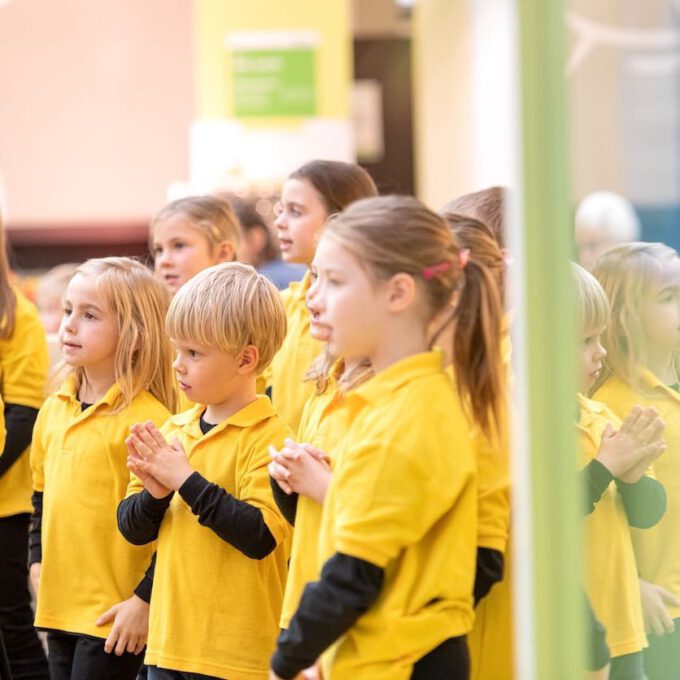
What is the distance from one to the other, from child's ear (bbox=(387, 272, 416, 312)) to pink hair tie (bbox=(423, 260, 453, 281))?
3 cm

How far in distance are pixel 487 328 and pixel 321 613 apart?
1.65 ft

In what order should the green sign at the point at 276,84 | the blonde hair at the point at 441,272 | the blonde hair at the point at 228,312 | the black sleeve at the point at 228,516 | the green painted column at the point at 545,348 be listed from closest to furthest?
1. the green painted column at the point at 545,348
2. the blonde hair at the point at 441,272
3. the black sleeve at the point at 228,516
4. the blonde hair at the point at 228,312
5. the green sign at the point at 276,84

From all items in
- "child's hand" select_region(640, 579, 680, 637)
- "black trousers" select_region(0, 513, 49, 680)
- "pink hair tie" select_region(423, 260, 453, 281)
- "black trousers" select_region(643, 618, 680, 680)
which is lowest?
"black trousers" select_region(0, 513, 49, 680)

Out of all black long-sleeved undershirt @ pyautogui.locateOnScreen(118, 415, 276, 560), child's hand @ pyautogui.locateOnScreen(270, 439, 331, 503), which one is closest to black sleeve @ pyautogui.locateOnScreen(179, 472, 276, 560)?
black long-sleeved undershirt @ pyautogui.locateOnScreen(118, 415, 276, 560)

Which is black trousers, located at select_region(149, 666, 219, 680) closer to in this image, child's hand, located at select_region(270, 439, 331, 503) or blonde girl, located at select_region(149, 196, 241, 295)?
child's hand, located at select_region(270, 439, 331, 503)

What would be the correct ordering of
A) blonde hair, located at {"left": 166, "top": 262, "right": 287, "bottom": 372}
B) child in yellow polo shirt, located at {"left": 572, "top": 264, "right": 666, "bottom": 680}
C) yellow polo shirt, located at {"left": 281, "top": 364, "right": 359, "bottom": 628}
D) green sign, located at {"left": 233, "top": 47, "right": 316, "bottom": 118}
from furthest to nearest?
1. green sign, located at {"left": 233, "top": 47, "right": 316, "bottom": 118}
2. blonde hair, located at {"left": 166, "top": 262, "right": 287, "bottom": 372}
3. yellow polo shirt, located at {"left": 281, "top": 364, "right": 359, "bottom": 628}
4. child in yellow polo shirt, located at {"left": 572, "top": 264, "right": 666, "bottom": 680}

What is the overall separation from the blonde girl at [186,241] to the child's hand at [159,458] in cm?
94

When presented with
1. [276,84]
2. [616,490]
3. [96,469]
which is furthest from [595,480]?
[276,84]

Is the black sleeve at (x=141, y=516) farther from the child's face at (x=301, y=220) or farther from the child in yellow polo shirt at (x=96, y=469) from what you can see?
the child's face at (x=301, y=220)

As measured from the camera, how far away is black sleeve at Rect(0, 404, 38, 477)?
9.86ft

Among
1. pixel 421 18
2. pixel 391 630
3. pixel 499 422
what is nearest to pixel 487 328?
pixel 499 422

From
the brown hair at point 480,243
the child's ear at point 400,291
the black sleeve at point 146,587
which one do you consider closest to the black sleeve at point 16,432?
the black sleeve at point 146,587

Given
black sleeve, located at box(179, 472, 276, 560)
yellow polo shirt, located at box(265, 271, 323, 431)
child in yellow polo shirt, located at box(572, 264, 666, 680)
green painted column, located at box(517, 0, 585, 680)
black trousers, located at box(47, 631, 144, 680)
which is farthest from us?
yellow polo shirt, located at box(265, 271, 323, 431)

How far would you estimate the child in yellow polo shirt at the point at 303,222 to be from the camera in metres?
2.80
